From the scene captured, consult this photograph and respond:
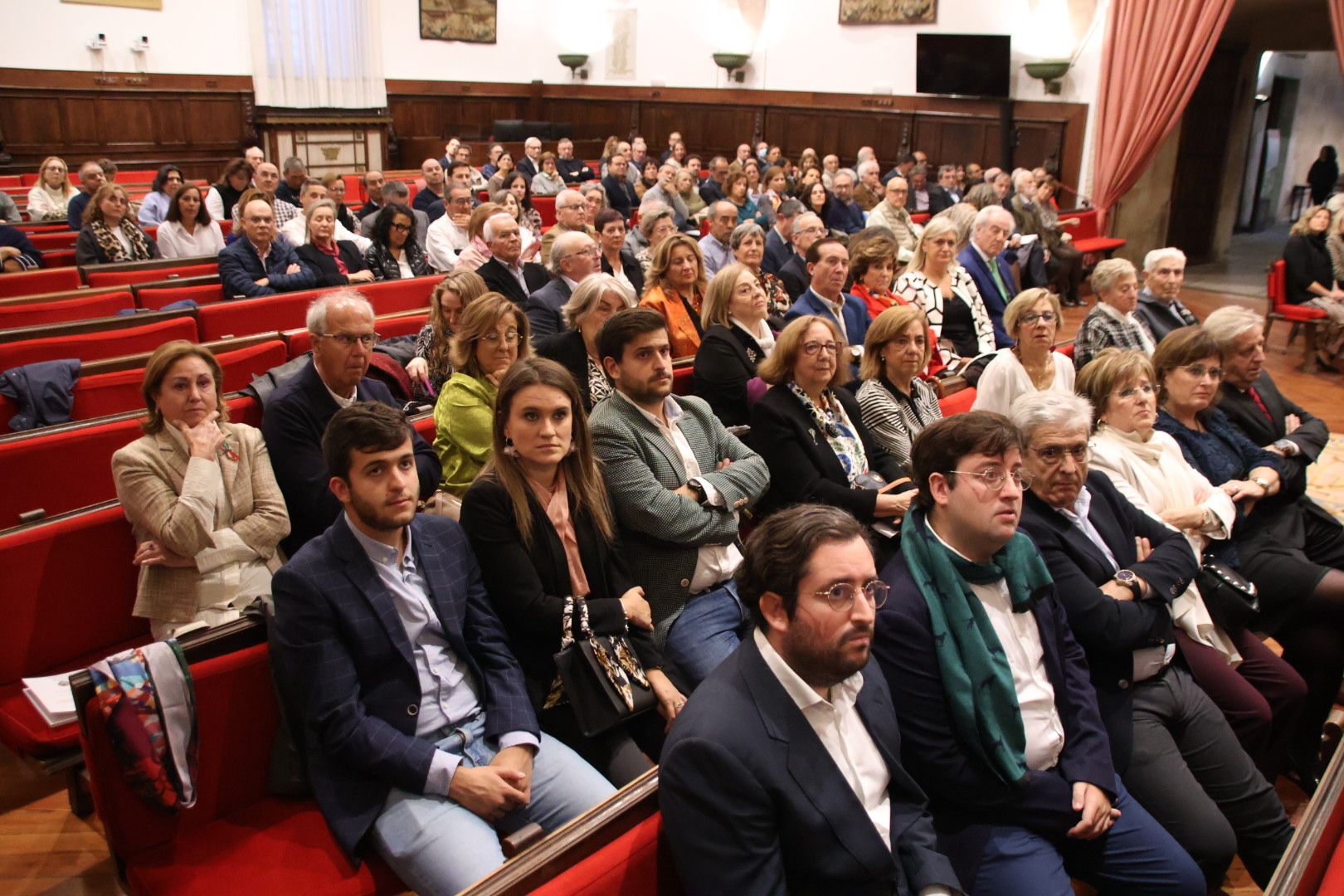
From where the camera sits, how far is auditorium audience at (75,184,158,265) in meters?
5.75

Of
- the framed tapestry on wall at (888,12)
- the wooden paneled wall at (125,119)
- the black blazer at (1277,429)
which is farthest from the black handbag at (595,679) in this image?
the framed tapestry on wall at (888,12)

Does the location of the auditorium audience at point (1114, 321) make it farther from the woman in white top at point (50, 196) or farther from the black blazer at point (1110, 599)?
the woman in white top at point (50, 196)

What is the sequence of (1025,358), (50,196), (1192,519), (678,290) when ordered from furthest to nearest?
(50,196) → (678,290) → (1025,358) → (1192,519)

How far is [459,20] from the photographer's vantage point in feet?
49.9

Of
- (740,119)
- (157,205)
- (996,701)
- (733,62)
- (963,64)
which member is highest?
(733,62)

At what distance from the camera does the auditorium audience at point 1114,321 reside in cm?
443

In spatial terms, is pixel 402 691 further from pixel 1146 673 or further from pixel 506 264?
pixel 506 264

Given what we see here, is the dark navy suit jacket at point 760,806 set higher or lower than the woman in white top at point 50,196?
lower

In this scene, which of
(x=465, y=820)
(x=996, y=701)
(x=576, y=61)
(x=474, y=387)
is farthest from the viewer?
(x=576, y=61)

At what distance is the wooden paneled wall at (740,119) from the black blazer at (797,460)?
31.0 feet

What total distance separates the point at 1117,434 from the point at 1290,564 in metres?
0.63

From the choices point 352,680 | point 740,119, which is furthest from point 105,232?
point 740,119

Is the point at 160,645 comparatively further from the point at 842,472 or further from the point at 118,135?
the point at 118,135

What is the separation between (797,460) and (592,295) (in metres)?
1.00
